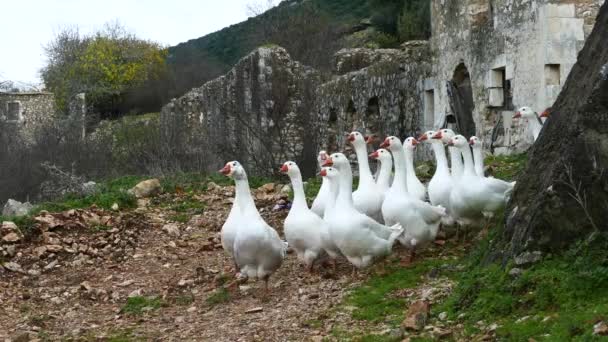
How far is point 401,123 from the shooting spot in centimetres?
1677

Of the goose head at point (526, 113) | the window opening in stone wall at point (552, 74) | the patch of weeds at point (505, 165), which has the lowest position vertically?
the patch of weeds at point (505, 165)

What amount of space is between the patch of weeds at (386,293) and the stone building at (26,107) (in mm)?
25632

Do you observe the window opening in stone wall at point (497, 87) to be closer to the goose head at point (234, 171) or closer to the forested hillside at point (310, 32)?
the goose head at point (234, 171)

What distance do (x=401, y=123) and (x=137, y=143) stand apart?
8092mm

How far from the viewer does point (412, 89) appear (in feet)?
54.5

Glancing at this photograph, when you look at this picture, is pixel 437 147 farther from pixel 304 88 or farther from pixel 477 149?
pixel 304 88

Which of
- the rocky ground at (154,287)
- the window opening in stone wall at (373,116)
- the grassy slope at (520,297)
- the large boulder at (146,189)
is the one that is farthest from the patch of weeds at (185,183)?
the grassy slope at (520,297)

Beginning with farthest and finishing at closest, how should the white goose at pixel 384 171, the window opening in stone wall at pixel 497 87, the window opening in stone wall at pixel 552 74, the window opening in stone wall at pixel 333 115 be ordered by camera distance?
the window opening in stone wall at pixel 333 115 < the window opening in stone wall at pixel 497 87 < the window opening in stone wall at pixel 552 74 < the white goose at pixel 384 171

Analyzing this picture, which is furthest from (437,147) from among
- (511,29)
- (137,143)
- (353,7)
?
(353,7)

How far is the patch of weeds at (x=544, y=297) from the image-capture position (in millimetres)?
5031

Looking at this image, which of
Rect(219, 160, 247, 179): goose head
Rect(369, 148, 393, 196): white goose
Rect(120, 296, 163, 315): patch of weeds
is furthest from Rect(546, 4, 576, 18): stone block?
Rect(120, 296, 163, 315): patch of weeds

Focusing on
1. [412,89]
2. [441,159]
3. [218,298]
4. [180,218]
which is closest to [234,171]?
[218,298]

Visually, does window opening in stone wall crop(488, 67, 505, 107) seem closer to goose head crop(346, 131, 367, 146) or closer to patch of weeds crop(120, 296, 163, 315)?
goose head crop(346, 131, 367, 146)

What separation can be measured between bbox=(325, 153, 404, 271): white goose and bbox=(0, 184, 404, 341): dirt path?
0.72 ft
